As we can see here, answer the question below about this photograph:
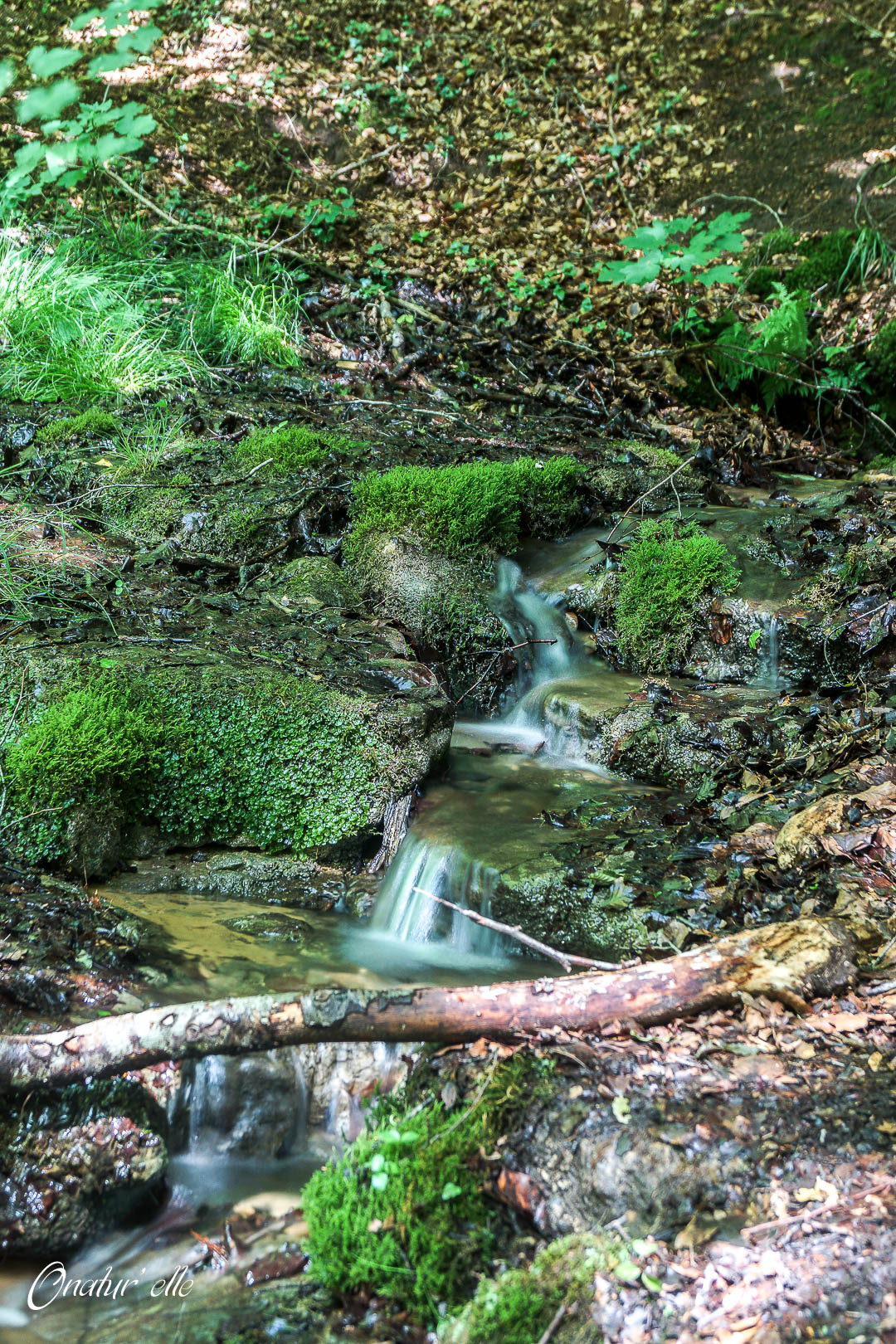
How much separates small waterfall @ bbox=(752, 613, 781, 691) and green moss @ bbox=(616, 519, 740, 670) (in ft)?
1.08

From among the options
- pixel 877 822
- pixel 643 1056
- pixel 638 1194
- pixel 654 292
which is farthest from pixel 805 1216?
pixel 654 292

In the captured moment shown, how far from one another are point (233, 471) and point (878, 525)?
4.17 meters

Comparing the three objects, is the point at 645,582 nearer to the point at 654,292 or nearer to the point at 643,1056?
the point at 643,1056

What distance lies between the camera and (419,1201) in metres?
2.11

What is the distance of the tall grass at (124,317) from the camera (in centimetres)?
688

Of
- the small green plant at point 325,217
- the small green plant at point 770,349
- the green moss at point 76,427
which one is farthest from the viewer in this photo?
the small green plant at point 325,217

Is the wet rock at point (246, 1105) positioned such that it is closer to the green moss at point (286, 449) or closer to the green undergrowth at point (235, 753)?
the green undergrowth at point (235, 753)

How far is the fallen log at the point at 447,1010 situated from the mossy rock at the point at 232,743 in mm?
1537

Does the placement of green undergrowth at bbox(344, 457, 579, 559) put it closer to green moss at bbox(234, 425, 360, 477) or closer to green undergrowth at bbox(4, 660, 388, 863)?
green moss at bbox(234, 425, 360, 477)

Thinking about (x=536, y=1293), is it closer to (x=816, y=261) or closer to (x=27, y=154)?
(x=27, y=154)

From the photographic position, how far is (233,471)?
6098 mm

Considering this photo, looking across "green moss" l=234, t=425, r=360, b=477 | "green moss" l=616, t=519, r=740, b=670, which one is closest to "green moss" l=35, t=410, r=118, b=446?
"green moss" l=234, t=425, r=360, b=477

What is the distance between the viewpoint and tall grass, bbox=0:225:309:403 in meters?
6.88

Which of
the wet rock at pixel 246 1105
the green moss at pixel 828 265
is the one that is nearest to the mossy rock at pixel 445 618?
the wet rock at pixel 246 1105
